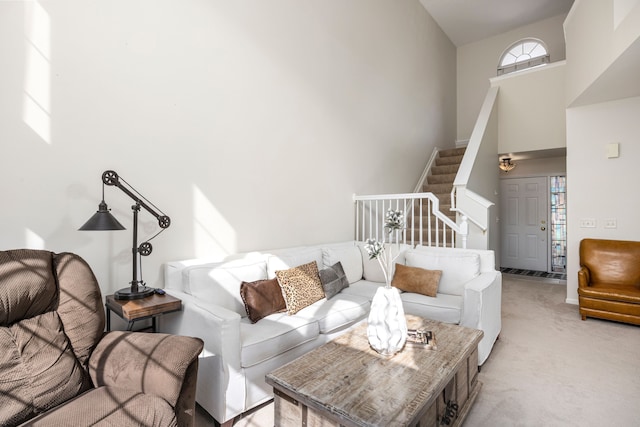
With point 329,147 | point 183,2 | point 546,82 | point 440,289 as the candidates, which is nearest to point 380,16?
point 329,147

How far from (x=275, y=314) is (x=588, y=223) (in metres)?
4.15

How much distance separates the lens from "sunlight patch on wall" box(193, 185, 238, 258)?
272 cm

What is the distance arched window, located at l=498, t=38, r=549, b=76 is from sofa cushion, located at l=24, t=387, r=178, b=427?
27.3 feet

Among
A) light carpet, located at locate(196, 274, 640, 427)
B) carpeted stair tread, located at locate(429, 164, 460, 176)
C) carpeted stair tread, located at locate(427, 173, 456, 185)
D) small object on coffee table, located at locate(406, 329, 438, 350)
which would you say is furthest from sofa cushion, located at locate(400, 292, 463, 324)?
carpeted stair tread, located at locate(429, 164, 460, 176)

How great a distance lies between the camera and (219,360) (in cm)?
185

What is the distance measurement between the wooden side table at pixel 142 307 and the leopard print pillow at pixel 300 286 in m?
0.78

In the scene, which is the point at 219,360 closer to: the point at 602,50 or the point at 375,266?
the point at 375,266

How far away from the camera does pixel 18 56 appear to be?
6.27 feet

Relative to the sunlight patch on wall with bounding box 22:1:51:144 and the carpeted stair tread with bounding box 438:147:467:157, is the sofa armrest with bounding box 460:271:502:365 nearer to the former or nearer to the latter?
the sunlight patch on wall with bounding box 22:1:51:144

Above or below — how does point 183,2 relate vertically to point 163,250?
above

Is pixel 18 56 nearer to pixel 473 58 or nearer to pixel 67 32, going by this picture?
pixel 67 32

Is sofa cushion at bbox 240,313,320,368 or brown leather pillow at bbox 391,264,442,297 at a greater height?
brown leather pillow at bbox 391,264,442,297

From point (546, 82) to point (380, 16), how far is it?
2846 mm

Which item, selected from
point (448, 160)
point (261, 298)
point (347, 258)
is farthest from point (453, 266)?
point (448, 160)
